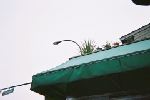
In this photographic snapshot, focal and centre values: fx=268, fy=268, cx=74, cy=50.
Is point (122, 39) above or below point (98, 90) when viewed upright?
above

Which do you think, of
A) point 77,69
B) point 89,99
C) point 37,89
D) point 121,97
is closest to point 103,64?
point 77,69

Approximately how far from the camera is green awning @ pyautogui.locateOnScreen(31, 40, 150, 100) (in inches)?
213

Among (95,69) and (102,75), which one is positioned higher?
(95,69)

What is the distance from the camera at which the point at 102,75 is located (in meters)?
5.64

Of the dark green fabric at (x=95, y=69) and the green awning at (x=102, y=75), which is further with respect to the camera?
the green awning at (x=102, y=75)

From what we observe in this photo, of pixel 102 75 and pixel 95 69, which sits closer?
pixel 102 75

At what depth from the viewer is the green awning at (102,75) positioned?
5.40 metres

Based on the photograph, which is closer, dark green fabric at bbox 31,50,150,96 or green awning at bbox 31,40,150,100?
dark green fabric at bbox 31,50,150,96

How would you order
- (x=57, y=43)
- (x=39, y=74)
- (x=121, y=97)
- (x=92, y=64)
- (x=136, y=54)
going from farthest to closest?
(x=57, y=43) < (x=39, y=74) < (x=121, y=97) < (x=92, y=64) < (x=136, y=54)

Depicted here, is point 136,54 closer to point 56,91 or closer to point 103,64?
point 103,64

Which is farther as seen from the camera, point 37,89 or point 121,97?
point 37,89

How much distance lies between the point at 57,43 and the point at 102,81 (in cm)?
1189

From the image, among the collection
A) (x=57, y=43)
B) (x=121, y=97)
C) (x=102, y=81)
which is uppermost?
(x=57, y=43)

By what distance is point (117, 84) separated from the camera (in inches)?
270
